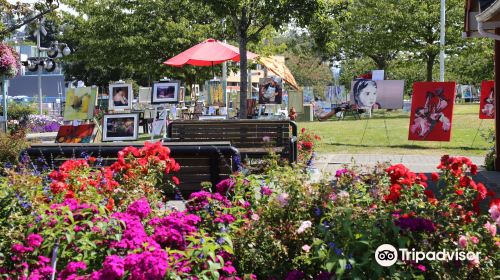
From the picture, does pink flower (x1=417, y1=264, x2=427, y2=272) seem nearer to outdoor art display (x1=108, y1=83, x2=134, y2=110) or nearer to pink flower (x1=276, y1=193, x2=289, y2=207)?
pink flower (x1=276, y1=193, x2=289, y2=207)

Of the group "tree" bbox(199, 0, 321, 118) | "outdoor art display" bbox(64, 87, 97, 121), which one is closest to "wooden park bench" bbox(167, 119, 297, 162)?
"outdoor art display" bbox(64, 87, 97, 121)

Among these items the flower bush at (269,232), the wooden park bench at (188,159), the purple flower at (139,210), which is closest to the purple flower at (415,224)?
the flower bush at (269,232)

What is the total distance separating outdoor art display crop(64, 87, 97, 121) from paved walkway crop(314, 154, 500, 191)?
5.76m

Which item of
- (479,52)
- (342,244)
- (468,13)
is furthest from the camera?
(479,52)

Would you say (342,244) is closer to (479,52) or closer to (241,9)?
(241,9)

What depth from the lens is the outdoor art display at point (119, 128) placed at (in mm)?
13445

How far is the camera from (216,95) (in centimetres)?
2714

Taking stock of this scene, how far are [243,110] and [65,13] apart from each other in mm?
16528

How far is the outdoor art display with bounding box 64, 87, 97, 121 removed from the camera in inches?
618

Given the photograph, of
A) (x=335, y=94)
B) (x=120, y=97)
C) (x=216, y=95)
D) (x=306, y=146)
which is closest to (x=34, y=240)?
(x=306, y=146)

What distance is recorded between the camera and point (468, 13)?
39.2 ft

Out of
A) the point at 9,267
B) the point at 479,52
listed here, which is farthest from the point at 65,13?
the point at 9,267

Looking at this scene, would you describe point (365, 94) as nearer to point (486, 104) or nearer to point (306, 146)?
point (486, 104)

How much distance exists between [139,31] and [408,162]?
19710mm
